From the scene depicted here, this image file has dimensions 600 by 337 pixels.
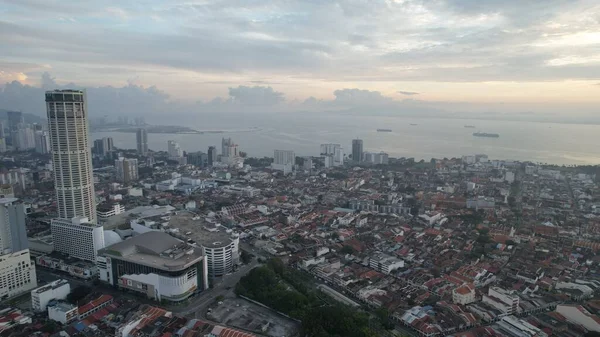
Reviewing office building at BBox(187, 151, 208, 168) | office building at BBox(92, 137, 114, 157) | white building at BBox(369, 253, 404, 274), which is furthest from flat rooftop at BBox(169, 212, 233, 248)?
office building at BBox(92, 137, 114, 157)

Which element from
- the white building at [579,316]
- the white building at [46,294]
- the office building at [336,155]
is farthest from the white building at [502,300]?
the office building at [336,155]

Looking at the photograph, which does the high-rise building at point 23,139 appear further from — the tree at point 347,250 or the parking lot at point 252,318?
the parking lot at point 252,318

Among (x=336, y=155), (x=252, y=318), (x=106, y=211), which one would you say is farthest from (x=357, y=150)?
(x=252, y=318)

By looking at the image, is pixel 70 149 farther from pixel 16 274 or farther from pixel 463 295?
pixel 463 295

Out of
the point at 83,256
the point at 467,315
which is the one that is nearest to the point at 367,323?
the point at 467,315

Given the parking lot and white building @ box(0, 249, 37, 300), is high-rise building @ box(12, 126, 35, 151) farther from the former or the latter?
the parking lot

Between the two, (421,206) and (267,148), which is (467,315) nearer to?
(421,206)
